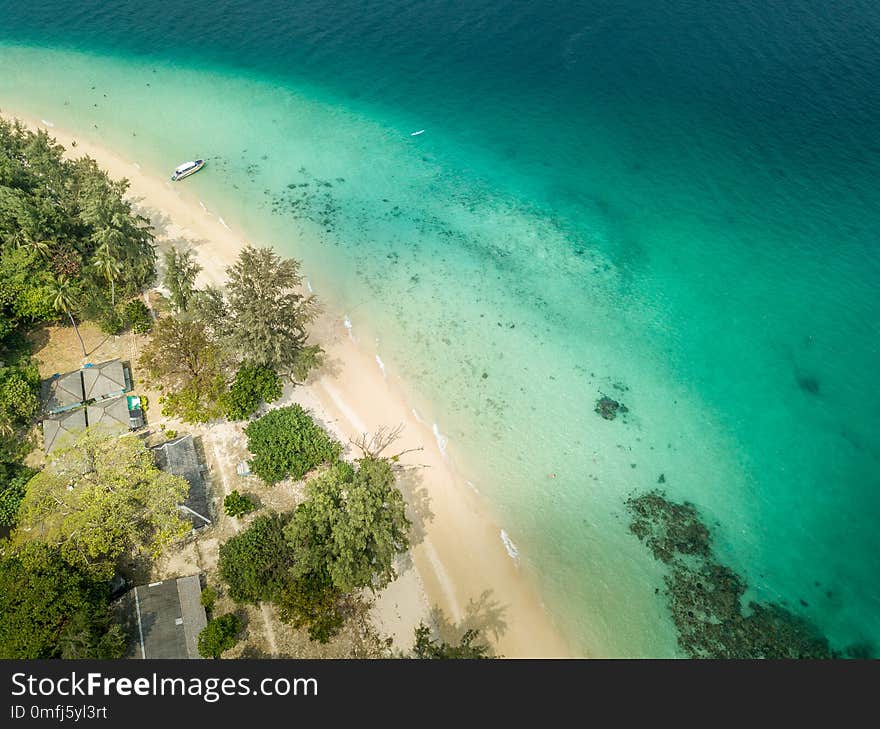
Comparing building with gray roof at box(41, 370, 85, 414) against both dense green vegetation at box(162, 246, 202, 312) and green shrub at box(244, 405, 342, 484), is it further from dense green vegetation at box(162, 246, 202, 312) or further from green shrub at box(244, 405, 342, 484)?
green shrub at box(244, 405, 342, 484)

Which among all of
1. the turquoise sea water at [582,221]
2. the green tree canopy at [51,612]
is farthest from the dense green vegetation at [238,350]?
the green tree canopy at [51,612]

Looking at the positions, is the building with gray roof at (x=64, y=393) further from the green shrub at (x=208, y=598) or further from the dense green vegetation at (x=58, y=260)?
the green shrub at (x=208, y=598)

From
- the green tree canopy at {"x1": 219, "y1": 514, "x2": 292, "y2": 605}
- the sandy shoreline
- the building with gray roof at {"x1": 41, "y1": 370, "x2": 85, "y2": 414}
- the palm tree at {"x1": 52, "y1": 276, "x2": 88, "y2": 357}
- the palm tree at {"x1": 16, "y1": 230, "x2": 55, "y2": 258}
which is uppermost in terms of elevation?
the palm tree at {"x1": 16, "y1": 230, "x2": 55, "y2": 258}

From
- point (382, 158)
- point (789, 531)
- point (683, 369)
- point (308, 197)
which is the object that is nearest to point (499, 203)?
point (382, 158)

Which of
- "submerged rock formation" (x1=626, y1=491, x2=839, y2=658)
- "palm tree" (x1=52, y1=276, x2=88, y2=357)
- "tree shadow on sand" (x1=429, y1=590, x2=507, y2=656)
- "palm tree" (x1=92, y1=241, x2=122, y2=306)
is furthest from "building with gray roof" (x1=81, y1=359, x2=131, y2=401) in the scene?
"submerged rock formation" (x1=626, y1=491, x2=839, y2=658)

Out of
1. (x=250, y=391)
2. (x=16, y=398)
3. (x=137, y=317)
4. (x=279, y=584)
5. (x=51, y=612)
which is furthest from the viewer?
(x=137, y=317)

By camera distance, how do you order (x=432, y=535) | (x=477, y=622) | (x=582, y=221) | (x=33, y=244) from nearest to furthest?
(x=477, y=622) < (x=432, y=535) < (x=33, y=244) < (x=582, y=221)

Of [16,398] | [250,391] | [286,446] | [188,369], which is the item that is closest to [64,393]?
[16,398]

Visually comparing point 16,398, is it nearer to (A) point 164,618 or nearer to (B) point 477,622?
(A) point 164,618
